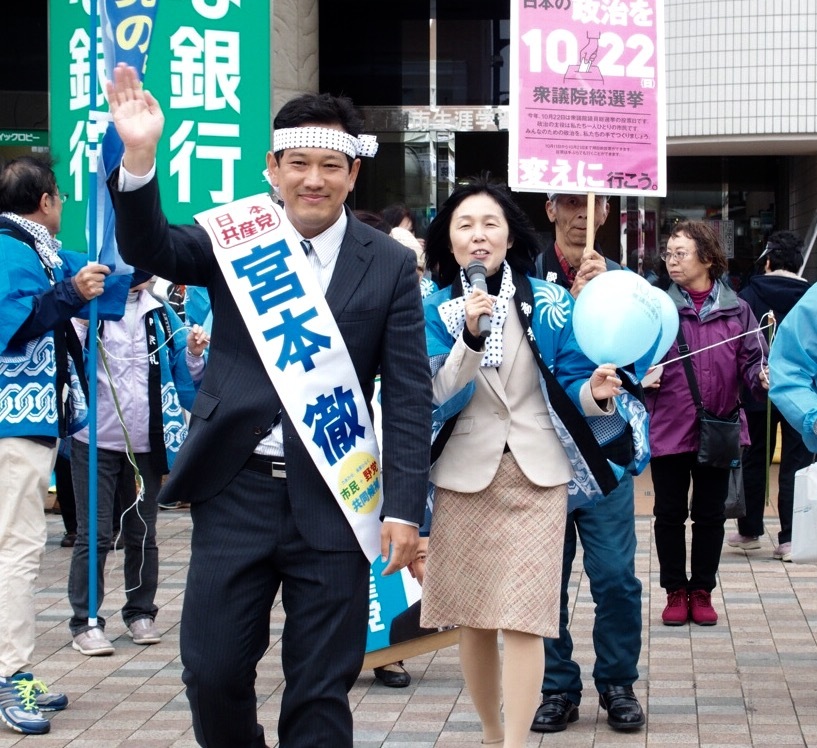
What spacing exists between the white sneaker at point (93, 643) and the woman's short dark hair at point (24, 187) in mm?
2026

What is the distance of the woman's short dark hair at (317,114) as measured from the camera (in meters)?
3.79

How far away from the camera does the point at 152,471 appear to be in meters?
6.76

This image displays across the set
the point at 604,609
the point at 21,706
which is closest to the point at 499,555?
the point at 604,609

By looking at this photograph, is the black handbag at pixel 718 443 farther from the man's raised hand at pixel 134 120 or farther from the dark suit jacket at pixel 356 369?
the man's raised hand at pixel 134 120

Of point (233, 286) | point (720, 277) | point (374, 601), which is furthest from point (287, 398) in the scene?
A: point (720, 277)

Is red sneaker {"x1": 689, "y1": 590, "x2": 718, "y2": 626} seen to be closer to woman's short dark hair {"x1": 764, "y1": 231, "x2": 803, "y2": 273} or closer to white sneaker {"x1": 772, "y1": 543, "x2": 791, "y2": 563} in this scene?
white sneaker {"x1": 772, "y1": 543, "x2": 791, "y2": 563}

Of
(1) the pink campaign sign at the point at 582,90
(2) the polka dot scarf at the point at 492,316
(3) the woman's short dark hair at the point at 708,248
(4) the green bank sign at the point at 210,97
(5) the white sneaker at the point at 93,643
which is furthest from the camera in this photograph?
(4) the green bank sign at the point at 210,97

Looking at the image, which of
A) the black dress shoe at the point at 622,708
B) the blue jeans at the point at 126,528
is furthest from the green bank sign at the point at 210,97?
the black dress shoe at the point at 622,708

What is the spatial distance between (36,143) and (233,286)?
11.8 meters

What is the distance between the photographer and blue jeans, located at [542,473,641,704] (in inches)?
204

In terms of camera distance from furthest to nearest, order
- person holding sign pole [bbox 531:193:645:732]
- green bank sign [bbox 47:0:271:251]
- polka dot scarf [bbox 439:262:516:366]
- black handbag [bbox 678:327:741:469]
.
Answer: green bank sign [bbox 47:0:271:251], black handbag [bbox 678:327:741:469], person holding sign pole [bbox 531:193:645:732], polka dot scarf [bbox 439:262:516:366]

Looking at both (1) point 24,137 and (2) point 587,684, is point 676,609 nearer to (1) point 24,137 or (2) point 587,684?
(2) point 587,684

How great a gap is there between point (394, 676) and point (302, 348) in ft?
8.40

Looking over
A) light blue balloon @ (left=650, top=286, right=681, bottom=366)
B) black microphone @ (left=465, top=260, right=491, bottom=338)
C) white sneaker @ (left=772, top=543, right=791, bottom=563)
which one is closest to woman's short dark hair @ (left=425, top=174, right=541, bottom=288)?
black microphone @ (left=465, top=260, right=491, bottom=338)
